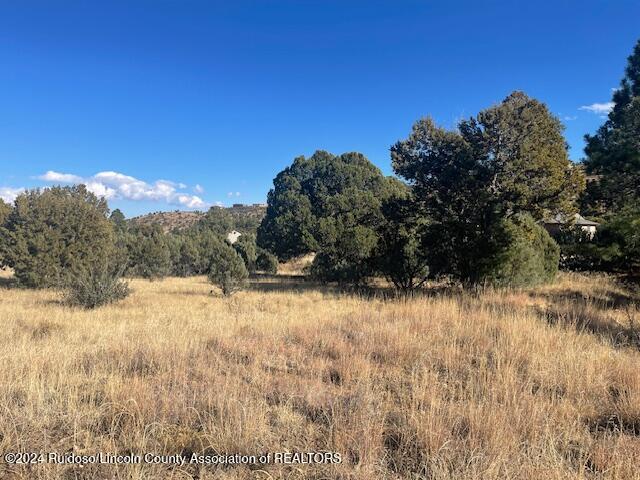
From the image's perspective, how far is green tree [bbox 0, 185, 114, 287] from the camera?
19547mm

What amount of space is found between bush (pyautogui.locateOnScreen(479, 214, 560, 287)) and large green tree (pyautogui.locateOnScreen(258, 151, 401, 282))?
19.0ft

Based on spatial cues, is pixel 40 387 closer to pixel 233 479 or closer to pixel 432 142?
pixel 233 479

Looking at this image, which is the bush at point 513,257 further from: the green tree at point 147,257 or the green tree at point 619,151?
the green tree at point 147,257

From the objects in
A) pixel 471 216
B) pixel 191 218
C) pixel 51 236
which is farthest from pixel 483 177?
pixel 191 218

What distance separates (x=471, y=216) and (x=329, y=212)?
20.5 metres

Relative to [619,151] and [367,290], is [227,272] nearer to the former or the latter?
[367,290]

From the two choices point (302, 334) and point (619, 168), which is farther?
point (619, 168)

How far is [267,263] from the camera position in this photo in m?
36.2

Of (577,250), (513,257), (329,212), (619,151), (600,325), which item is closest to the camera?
(600,325)

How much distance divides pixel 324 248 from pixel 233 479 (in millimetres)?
23694

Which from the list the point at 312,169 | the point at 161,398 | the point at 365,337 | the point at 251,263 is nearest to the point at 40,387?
the point at 161,398

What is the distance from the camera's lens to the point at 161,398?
11.4 feet

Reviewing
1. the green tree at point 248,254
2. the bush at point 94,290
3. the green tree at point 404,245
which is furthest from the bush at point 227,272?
the green tree at point 248,254

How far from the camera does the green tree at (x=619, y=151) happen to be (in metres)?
9.18
